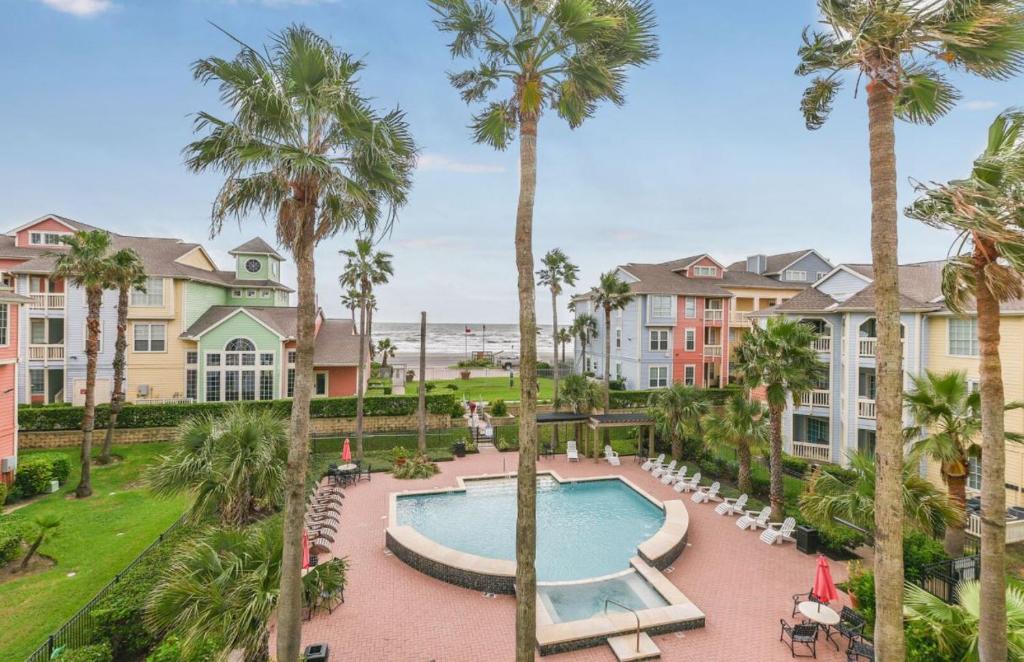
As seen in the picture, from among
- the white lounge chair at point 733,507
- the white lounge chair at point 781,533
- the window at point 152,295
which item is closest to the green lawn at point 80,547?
the window at point 152,295

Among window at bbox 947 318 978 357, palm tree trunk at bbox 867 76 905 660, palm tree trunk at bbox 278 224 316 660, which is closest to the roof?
palm tree trunk at bbox 278 224 316 660

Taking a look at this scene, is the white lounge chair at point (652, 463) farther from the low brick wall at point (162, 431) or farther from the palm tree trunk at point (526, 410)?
the palm tree trunk at point (526, 410)

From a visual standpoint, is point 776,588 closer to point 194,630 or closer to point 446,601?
point 446,601

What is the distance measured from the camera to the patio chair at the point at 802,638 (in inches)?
380

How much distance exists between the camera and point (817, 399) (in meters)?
23.8

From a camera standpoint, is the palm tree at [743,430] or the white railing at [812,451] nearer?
the palm tree at [743,430]

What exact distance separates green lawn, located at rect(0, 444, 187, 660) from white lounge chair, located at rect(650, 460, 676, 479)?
19.0 meters

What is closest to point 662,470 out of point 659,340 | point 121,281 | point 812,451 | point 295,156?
point 812,451

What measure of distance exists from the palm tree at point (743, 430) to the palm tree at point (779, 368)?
85.4 inches

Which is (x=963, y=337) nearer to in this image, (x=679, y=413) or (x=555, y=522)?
(x=679, y=413)

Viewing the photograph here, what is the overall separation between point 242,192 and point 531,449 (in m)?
6.51

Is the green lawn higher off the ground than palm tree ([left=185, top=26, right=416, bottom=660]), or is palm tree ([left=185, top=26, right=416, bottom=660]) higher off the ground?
palm tree ([left=185, top=26, right=416, bottom=660])

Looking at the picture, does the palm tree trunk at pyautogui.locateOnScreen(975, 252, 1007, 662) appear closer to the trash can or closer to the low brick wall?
the trash can

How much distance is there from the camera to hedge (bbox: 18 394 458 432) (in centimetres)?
2370
